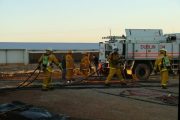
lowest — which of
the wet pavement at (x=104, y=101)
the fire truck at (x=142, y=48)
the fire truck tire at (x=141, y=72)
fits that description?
the wet pavement at (x=104, y=101)

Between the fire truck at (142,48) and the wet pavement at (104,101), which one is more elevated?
the fire truck at (142,48)

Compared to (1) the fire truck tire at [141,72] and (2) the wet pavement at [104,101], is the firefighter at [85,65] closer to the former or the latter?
(1) the fire truck tire at [141,72]

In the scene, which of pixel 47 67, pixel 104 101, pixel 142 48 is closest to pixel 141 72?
pixel 142 48

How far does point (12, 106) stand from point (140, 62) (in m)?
16.3

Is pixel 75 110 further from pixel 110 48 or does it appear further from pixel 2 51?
pixel 2 51

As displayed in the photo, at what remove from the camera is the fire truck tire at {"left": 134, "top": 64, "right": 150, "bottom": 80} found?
83.0ft

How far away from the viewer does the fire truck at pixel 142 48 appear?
82.9 ft

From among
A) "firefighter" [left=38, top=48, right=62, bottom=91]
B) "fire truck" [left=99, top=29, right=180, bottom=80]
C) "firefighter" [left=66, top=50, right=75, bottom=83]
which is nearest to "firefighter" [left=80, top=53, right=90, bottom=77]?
"fire truck" [left=99, top=29, right=180, bottom=80]

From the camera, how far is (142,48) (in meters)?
25.5

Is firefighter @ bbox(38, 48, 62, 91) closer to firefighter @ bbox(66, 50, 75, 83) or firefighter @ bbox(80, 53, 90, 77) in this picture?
firefighter @ bbox(66, 50, 75, 83)

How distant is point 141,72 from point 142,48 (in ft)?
4.67

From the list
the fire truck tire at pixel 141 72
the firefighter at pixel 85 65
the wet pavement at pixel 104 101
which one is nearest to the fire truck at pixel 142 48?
the fire truck tire at pixel 141 72

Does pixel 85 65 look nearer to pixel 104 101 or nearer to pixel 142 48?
pixel 142 48

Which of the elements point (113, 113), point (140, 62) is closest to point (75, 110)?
point (113, 113)
